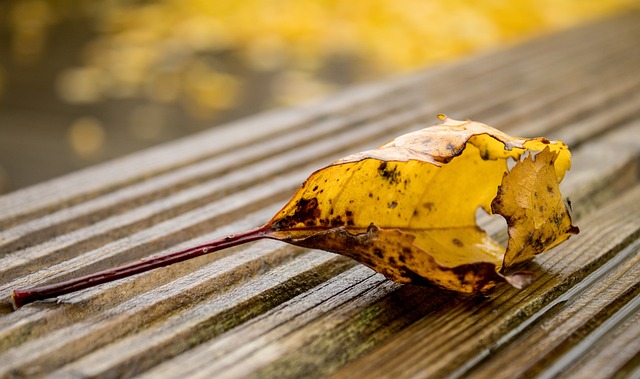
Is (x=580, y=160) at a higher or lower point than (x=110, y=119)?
lower

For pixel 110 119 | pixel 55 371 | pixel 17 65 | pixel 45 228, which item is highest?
pixel 17 65

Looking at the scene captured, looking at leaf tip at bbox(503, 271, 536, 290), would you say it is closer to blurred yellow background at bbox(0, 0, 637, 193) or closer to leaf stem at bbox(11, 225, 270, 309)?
leaf stem at bbox(11, 225, 270, 309)

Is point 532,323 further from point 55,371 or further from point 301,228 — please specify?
point 55,371

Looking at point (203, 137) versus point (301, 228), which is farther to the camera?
point (203, 137)

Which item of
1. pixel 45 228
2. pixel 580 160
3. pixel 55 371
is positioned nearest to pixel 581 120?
pixel 580 160

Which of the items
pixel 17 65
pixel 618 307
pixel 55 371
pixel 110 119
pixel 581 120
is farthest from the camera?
pixel 17 65

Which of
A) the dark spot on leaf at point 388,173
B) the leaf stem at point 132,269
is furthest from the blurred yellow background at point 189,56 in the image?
the dark spot on leaf at point 388,173

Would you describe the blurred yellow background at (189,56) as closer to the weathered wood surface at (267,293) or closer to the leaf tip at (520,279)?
the weathered wood surface at (267,293)
